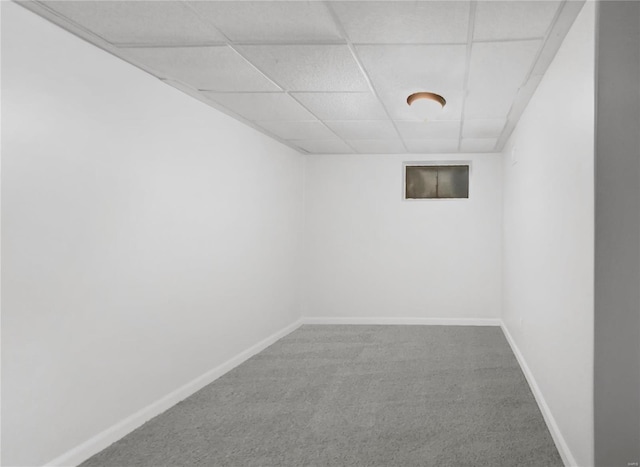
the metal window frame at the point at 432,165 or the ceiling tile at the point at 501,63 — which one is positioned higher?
the ceiling tile at the point at 501,63

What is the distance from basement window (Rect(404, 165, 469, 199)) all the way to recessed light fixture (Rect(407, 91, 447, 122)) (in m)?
2.74

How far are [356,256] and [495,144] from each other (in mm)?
2268

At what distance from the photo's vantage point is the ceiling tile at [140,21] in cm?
234

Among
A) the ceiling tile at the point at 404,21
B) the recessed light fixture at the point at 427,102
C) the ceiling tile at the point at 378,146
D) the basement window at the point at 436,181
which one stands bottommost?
the basement window at the point at 436,181

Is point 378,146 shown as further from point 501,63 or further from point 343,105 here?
point 501,63

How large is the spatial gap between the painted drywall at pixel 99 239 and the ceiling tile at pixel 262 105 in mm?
190

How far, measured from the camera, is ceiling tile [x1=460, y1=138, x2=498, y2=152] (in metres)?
5.67

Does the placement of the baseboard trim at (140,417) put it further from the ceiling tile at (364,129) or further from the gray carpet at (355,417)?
the ceiling tile at (364,129)

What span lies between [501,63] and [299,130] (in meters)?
2.51

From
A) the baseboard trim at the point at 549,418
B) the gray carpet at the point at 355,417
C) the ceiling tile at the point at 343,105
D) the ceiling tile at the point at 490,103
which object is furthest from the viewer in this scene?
the ceiling tile at the point at 343,105

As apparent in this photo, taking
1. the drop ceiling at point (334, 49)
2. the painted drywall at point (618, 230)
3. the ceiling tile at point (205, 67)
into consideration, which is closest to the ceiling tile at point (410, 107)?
the drop ceiling at point (334, 49)

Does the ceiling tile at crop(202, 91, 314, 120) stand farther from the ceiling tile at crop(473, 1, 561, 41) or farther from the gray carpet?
the gray carpet

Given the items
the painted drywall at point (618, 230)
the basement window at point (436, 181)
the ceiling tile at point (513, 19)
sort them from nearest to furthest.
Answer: the painted drywall at point (618, 230), the ceiling tile at point (513, 19), the basement window at point (436, 181)

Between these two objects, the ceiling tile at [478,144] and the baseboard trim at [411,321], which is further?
the baseboard trim at [411,321]
